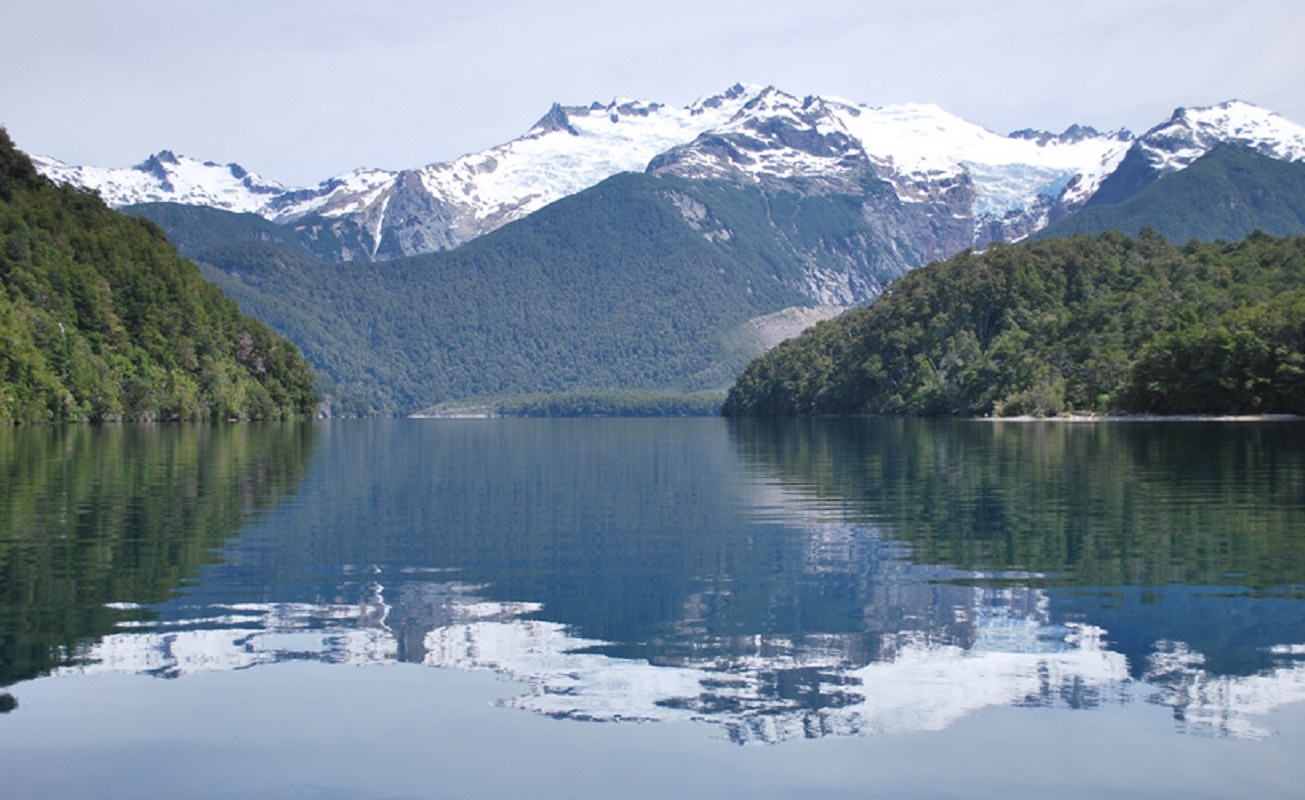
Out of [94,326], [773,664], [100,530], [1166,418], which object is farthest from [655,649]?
[94,326]

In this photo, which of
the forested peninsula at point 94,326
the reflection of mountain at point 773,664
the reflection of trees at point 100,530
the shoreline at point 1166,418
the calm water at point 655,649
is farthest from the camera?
the forested peninsula at point 94,326

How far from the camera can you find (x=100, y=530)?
34.8 meters

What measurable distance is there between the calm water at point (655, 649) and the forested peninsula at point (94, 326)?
343ft

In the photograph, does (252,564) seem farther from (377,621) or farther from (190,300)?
(190,300)

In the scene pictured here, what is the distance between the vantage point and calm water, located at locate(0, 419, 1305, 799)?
15398 mm

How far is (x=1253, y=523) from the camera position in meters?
35.9

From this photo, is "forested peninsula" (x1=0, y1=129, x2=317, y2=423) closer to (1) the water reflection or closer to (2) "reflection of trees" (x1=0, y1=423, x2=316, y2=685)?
(2) "reflection of trees" (x1=0, y1=423, x2=316, y2=685)

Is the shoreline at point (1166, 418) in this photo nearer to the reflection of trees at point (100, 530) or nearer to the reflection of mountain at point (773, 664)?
the reflection of trees at point (100, 530)

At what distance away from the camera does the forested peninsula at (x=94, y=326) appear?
139m

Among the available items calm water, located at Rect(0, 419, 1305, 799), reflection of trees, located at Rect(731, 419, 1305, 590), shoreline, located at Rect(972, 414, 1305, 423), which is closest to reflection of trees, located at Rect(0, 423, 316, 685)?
calm water, located at Rect(0, 419, 1305, 799)

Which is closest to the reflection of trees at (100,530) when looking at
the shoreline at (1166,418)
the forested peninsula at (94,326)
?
the forested peninsula at (94,326)

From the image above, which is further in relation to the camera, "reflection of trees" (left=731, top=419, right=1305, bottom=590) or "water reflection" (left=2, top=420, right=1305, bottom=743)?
"reflection of trees" (left=731, top=419, right=1305, bottom=590)

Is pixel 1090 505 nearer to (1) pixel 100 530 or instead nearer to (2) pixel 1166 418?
(1) pixel 100 530

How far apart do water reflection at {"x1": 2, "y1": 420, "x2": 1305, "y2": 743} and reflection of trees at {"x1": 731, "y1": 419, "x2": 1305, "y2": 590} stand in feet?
0.63
